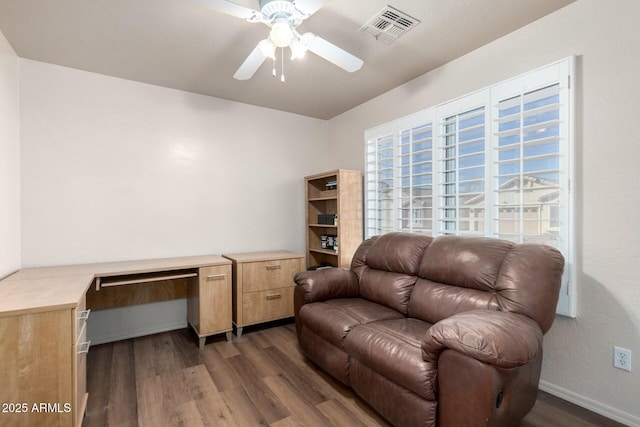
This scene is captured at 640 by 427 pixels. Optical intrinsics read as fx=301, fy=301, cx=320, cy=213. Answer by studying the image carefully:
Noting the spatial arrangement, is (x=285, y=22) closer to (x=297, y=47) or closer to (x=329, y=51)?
(x=297, y=47)

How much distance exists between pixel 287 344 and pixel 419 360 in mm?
1596

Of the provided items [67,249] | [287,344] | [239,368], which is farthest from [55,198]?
[287,344]

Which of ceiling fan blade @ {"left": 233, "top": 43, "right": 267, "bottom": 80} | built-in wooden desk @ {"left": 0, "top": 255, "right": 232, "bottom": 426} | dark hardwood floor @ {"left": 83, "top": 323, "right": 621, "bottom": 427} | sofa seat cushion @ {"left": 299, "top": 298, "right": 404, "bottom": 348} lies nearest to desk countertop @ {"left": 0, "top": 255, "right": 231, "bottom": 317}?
built-in wooden desk @ {"left": 0, "top": 255, "right": 232, "bottom": 426}

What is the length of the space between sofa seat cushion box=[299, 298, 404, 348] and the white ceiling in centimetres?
199

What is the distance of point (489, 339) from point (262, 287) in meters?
2.20

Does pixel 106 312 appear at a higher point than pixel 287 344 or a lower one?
higher

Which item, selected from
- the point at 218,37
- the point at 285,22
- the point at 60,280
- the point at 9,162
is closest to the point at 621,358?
the point at 285,22

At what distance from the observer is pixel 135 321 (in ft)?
9.70

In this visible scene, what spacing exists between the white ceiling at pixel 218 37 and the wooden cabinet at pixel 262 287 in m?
1.78

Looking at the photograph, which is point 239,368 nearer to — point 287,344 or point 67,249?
point 287,344

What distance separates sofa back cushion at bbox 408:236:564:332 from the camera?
1.66m

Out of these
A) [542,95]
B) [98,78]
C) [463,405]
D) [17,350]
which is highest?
[98,78]

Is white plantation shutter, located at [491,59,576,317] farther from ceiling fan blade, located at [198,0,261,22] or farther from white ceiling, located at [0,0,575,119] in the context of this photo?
ceiling fan blade, located at [198,0,261,22]

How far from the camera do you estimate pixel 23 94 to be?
2.51 m
